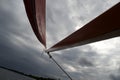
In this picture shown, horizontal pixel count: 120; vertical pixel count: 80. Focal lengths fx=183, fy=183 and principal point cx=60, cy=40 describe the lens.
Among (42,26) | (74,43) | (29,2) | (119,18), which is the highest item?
(42,26)

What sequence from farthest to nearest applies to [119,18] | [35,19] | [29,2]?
[35,19], [29,2], [119,18]

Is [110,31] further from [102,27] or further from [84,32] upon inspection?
[84,32]

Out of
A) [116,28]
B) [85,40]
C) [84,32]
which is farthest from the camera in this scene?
[84,32]

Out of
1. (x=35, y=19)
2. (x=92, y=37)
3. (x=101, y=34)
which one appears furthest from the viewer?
(x=35, y=19)

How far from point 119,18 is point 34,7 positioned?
7.62 ft

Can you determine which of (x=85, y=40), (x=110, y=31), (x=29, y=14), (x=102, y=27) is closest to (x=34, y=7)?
(x=29, y=14)

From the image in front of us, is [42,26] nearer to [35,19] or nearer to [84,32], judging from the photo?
[35,19]

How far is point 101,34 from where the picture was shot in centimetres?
262

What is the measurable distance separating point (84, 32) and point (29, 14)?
1591 mm

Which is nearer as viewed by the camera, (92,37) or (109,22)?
(109,22)

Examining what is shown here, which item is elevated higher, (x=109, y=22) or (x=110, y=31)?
(x=109, y=22)

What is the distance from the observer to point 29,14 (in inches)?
176

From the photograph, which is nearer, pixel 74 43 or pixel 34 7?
pixel 74 43

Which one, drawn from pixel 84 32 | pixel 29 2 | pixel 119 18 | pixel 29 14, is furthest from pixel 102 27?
pixel 29 14
